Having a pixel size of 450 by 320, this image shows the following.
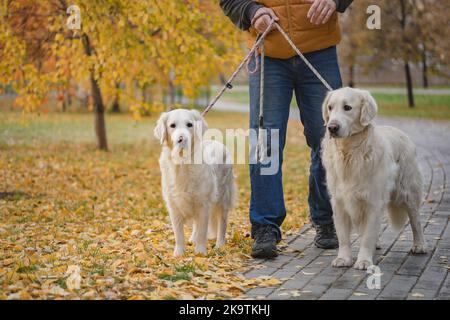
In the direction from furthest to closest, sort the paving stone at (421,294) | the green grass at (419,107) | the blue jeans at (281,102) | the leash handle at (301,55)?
the green grass at (419,107), the blue jeans at (281,102), the leash handle at (301,55), the paving stone at (421,294)

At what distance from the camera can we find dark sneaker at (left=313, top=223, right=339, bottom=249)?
19.1 feet

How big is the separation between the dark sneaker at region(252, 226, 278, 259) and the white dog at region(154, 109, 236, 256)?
480 mm

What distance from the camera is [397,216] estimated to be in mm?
5656

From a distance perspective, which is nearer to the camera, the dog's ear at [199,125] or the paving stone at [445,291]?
the paving stone at [445,291]

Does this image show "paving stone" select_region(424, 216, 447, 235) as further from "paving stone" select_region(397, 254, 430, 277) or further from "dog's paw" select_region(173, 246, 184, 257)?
"dog's paw" select_region(173, 246, 184, 257)

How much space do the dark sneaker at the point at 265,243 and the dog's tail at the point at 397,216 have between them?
1.08m

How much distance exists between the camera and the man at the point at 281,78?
5.47m

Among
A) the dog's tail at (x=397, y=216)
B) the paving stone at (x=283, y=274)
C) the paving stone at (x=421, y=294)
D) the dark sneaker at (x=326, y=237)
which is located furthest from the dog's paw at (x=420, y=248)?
the paving stone at (x=283, y=274)

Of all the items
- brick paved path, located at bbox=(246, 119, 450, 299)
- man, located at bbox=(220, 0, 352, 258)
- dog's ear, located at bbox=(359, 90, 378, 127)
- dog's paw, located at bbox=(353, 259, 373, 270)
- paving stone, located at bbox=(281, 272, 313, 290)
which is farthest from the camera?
man, located at bbox=(220, 0, 352, 258)

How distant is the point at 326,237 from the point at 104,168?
773cm

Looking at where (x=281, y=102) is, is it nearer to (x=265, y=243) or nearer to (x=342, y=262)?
(x=265, y=243)

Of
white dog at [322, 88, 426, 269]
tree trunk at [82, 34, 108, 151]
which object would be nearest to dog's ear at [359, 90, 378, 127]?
white dog at [322, 88, 426, 269]

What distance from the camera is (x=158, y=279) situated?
468 cm

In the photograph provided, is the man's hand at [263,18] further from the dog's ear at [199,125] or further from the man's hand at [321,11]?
the dog's ear at [199,125]
